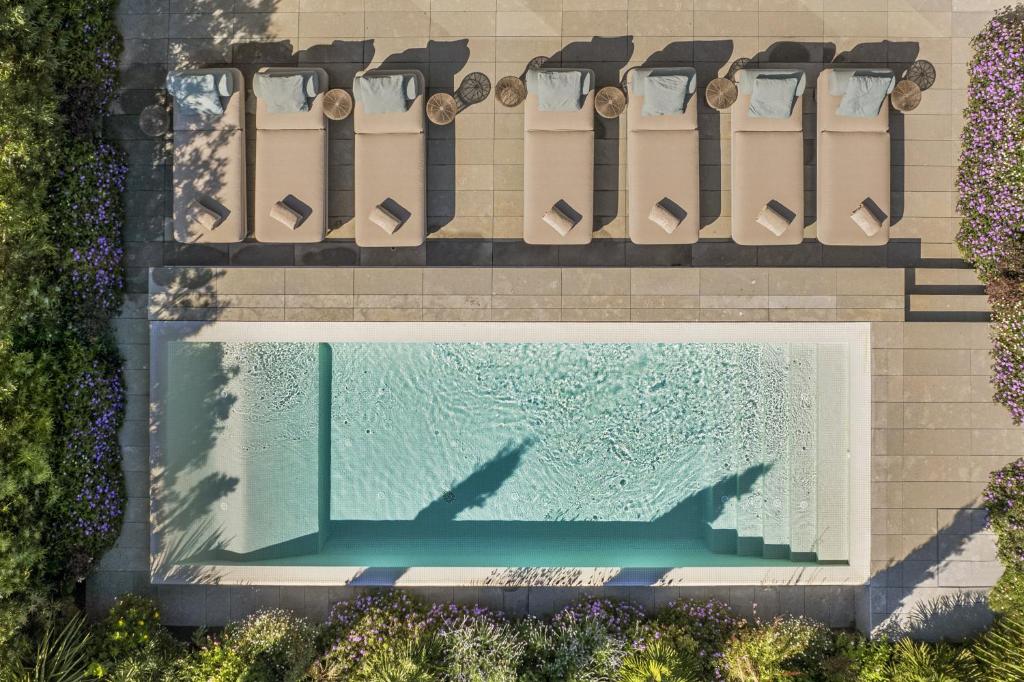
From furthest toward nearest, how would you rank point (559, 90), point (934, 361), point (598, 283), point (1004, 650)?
1. point (934, 361)
2. point (598, 283)
3. point (559, 90)
4. point (1004, 650)

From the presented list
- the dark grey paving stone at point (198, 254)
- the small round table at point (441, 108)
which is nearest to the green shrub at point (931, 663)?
the small round table at point (441, 108)

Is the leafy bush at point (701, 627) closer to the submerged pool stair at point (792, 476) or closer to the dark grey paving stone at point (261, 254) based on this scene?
the submerged pool stair at point (792, 476)

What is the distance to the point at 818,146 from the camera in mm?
8992

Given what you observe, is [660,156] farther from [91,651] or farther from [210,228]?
[91,651]

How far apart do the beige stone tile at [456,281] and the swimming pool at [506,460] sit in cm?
75

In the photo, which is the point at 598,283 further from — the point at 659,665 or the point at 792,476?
the point at 659,665

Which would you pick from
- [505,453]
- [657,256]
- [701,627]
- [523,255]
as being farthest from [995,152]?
[505,453]

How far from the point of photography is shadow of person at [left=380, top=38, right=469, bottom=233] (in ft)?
30.7

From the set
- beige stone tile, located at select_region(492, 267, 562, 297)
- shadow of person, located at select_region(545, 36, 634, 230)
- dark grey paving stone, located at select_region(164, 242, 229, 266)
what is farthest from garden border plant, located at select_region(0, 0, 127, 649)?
shadow of person, located at select_region(545, 36, 634, 230)

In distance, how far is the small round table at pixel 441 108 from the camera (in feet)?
29.6

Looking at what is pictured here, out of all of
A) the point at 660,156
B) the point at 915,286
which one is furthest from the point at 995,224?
the point at 660,156

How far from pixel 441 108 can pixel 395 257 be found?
7.68 feet

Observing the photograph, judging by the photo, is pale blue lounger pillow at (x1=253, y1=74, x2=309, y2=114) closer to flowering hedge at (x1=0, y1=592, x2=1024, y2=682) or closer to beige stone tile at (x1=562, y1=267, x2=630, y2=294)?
beige stone tile at (x1=562, y1=267, x2=630, y2=294)

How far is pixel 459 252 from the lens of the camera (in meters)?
9.39
